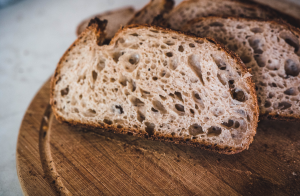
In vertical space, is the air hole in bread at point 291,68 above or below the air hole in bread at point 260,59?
below

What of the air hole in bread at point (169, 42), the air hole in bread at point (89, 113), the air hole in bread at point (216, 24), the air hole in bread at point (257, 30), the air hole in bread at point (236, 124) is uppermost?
the air hole in bread at point (216, 24)

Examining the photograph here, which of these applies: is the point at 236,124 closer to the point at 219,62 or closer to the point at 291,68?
the point at 219,62

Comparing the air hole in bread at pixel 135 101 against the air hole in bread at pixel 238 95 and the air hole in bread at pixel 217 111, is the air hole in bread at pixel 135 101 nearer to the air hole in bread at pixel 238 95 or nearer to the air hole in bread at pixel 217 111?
the air hole in bread at pixel 217 111

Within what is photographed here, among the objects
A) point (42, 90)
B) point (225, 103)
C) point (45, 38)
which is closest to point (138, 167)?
point (225, 103)

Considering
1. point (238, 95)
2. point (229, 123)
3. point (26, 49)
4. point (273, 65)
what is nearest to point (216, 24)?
point (273, 65)

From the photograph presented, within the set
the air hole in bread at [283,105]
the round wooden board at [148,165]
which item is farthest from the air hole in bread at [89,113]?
the air hole in bread at [283,105]

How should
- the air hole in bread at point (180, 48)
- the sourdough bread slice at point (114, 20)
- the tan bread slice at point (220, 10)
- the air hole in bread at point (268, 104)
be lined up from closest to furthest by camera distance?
the air hole in bread at point (180, 48) → the air hole in bread at point (268, 104) → the tan bread slice at point (220, 10) → the sourdough bread slice at point (114, 20)

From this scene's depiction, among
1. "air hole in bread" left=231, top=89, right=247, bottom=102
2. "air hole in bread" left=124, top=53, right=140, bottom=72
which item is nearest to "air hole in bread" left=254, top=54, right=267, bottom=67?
"air hole in bread" left=231, top=89, right=247, bottom=102
